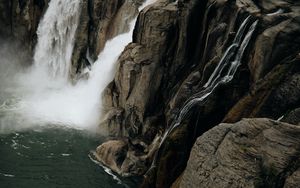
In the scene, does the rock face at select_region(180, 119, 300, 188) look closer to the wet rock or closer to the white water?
the wet rock

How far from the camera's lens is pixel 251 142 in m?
21.1

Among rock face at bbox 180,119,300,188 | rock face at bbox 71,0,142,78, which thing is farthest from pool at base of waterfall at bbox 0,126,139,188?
rock face at bbox 71,0,142,78

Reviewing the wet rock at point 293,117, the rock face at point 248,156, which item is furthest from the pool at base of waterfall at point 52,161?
the wet rock at point 293,117

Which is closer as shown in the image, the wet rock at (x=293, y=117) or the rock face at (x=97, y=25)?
the wet rock at (x=293, y=117)

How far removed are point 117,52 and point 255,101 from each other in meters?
22.9

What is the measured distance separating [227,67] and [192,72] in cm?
469

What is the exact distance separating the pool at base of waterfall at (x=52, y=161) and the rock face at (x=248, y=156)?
12.9 meters

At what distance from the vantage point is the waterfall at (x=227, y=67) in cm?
3266

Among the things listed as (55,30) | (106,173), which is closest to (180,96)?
(106,173)

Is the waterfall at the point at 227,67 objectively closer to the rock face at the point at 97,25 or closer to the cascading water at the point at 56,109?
the cascading water at the point at 56,109

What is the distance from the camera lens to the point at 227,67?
3312 cm

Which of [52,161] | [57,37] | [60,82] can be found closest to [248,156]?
[52,161]

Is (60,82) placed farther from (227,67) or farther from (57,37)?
(227,67)

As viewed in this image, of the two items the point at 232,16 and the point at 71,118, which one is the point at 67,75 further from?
the point at 232,16
